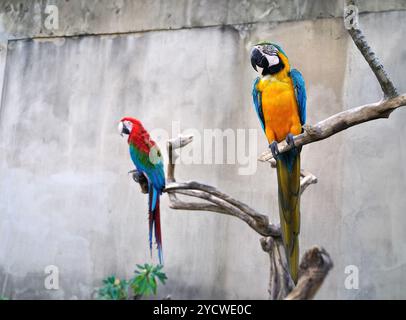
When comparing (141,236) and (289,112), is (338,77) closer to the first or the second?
(289,112)

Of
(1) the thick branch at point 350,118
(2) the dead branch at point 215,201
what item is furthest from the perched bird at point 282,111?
(1) the thick branch at point 350,118

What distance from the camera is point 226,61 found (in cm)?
384

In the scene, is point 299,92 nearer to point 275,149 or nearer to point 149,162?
point 275,149

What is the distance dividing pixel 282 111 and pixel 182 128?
1024mm

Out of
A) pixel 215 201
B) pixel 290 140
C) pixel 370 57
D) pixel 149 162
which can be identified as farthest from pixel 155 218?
pixel 370 57

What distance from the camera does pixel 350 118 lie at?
260 cm

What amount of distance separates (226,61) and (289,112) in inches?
39.8

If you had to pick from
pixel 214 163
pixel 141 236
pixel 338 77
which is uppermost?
pixel 338 77

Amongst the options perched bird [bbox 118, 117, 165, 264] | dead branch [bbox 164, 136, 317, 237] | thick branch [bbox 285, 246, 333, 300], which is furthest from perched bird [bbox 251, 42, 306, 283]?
perched bird [bbox 118, 117, 165, 264]

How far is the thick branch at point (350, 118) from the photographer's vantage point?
8.21ft

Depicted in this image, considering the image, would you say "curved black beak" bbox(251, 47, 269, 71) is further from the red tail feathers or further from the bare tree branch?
the red tail feathers

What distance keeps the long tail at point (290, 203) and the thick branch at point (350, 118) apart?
22 centimetres

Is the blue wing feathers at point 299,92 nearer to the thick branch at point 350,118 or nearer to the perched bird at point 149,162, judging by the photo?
the thick branch at point 350,118
